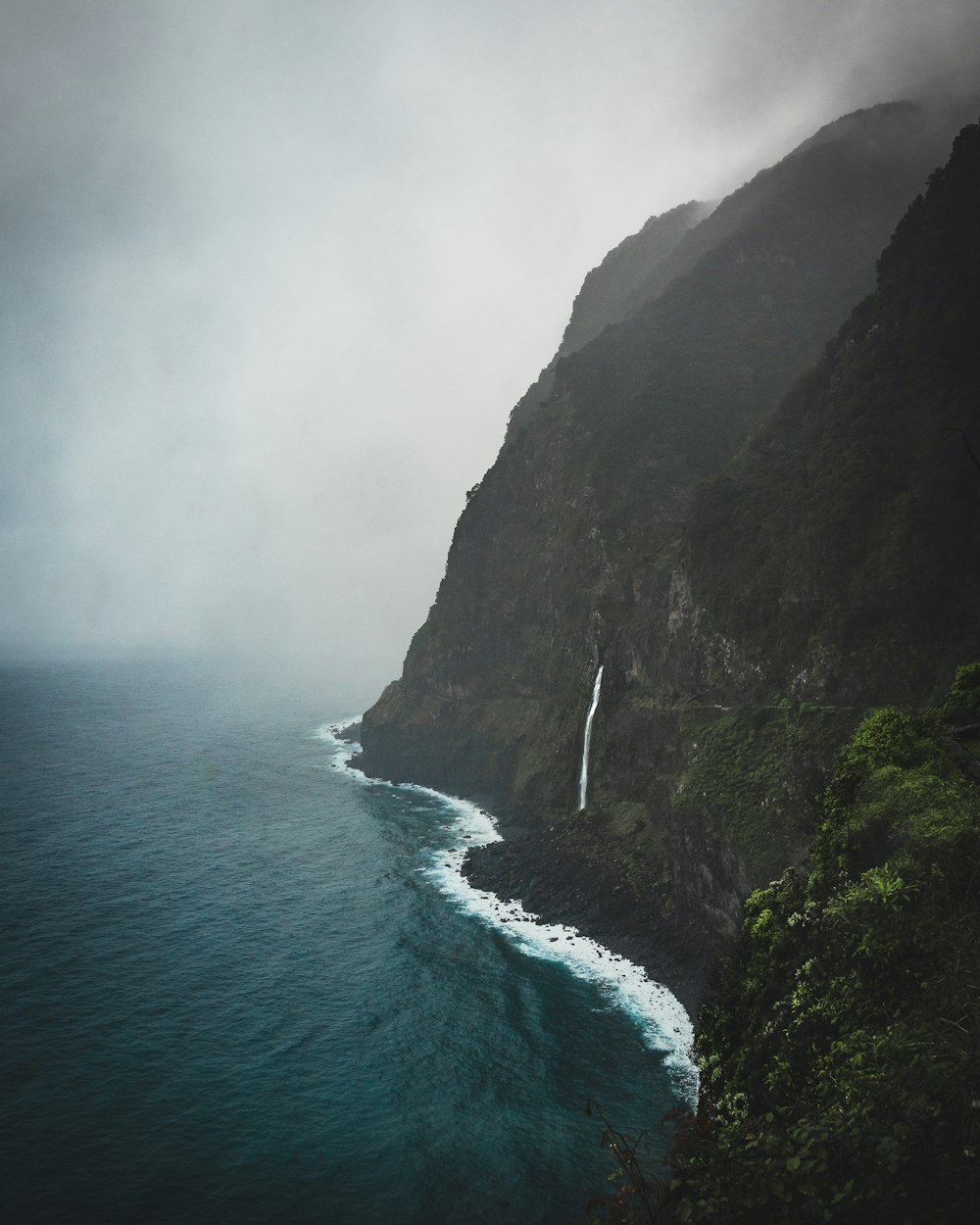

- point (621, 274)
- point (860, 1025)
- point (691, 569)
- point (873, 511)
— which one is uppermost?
point (621, 274)

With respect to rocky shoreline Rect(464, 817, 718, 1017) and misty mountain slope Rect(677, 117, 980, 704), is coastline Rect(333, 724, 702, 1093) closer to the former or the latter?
rocky shoreline Rect(464, 817, 718, 1017)

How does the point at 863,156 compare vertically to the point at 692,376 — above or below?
above

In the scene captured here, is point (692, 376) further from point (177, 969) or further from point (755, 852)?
point (177, 969)

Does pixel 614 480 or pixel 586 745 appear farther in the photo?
pixel 614 480

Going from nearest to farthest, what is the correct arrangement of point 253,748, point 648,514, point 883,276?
point 883,276 → point 648,514 → point 253,748

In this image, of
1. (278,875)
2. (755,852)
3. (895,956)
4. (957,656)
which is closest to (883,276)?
Result: (957,656)

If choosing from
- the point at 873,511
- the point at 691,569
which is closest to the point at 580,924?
the point at 691,569

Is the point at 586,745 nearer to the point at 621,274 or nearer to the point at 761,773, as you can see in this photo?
the point at 761,773
